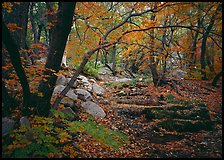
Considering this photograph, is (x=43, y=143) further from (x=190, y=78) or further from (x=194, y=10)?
(x=190, y=78)

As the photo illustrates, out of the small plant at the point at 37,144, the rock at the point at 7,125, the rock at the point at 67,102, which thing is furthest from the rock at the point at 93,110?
the rock at the point at 7,125

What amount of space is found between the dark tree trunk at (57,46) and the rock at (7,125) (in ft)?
2.47

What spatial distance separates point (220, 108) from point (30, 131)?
29.7 ft

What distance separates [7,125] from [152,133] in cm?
467

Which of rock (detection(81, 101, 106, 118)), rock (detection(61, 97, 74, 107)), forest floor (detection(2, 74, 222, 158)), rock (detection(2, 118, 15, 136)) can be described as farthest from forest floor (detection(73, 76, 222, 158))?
rock (detection(2, 118, 15, 136))

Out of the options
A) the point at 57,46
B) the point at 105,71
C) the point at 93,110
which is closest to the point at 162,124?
the point at 93,110

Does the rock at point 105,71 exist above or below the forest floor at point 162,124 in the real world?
above

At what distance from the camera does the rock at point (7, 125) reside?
13.6 feet

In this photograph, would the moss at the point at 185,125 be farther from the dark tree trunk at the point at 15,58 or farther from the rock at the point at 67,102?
the dark tree trunk at the point at 15,58

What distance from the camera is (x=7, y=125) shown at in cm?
429

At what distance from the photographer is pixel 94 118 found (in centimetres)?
700

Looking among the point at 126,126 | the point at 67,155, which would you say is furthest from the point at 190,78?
the point at 67,155

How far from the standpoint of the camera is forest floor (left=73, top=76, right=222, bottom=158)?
200 inches

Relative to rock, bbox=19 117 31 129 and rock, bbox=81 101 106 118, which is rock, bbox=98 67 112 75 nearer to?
rock, bbox=81 101 106 118
